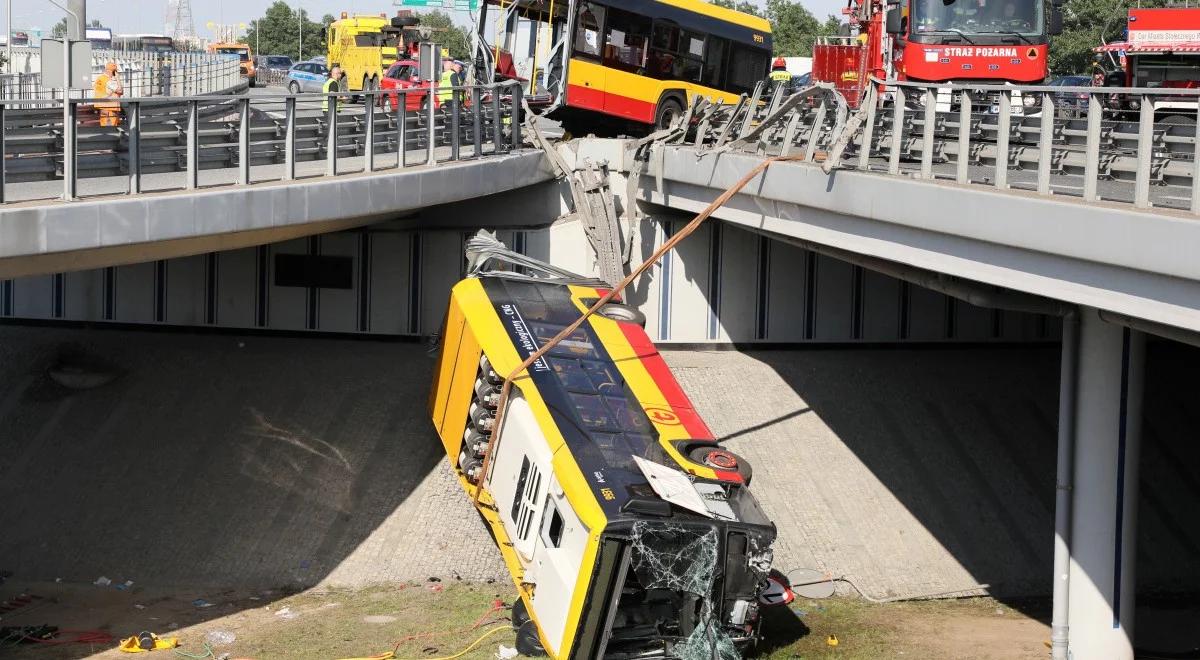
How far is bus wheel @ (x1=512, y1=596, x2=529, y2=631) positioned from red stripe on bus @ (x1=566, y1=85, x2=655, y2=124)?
12352 mm

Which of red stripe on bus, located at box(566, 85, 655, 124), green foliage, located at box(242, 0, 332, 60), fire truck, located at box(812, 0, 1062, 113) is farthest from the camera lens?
green foliage, located at box(242, 0, 332, 60)

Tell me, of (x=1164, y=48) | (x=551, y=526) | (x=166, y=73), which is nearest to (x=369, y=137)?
(x=166, y=73)

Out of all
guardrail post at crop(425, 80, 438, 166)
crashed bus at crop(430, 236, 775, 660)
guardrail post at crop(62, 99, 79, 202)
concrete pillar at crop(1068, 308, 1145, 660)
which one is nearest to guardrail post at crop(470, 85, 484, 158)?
guardrail post at crop(425, 80, 438, 166)

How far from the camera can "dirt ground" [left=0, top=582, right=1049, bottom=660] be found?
45.2 feet

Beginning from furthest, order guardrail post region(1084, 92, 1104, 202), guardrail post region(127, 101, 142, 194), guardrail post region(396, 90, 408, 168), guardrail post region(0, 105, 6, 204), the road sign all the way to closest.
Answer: the road sign, guardrail post region(396, 90, 408, 168), guardrail post region(127, 101, 142, 194), guardrail post region(0, 105, 6, 204), guardrail post region(1084, 92, 1104, 202)

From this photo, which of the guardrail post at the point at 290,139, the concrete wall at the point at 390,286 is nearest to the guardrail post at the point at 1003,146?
the guardrail post at the point at 290,139

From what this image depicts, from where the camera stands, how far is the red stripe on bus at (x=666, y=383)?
46.3ft

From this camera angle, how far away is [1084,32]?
5662 cm

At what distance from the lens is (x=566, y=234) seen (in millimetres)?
22203

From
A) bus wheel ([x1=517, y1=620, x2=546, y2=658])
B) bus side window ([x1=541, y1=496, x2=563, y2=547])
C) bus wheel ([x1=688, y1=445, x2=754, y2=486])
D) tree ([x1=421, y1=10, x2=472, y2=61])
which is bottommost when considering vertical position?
bus wheel ([x1=517, y1=620, x2=546, y2=658])

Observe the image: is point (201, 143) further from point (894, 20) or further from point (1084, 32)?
point (1084, 32)

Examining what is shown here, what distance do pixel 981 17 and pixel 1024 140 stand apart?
826cm

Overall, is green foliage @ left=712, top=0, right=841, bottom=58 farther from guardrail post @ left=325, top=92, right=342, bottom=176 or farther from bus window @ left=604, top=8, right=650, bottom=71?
guardrail post @ left=325, top=92, right=342, bottom=176

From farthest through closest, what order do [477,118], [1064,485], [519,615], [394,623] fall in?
1. [477,118]
2. [394,623]
3. [519,615]
4. [1064,485]
